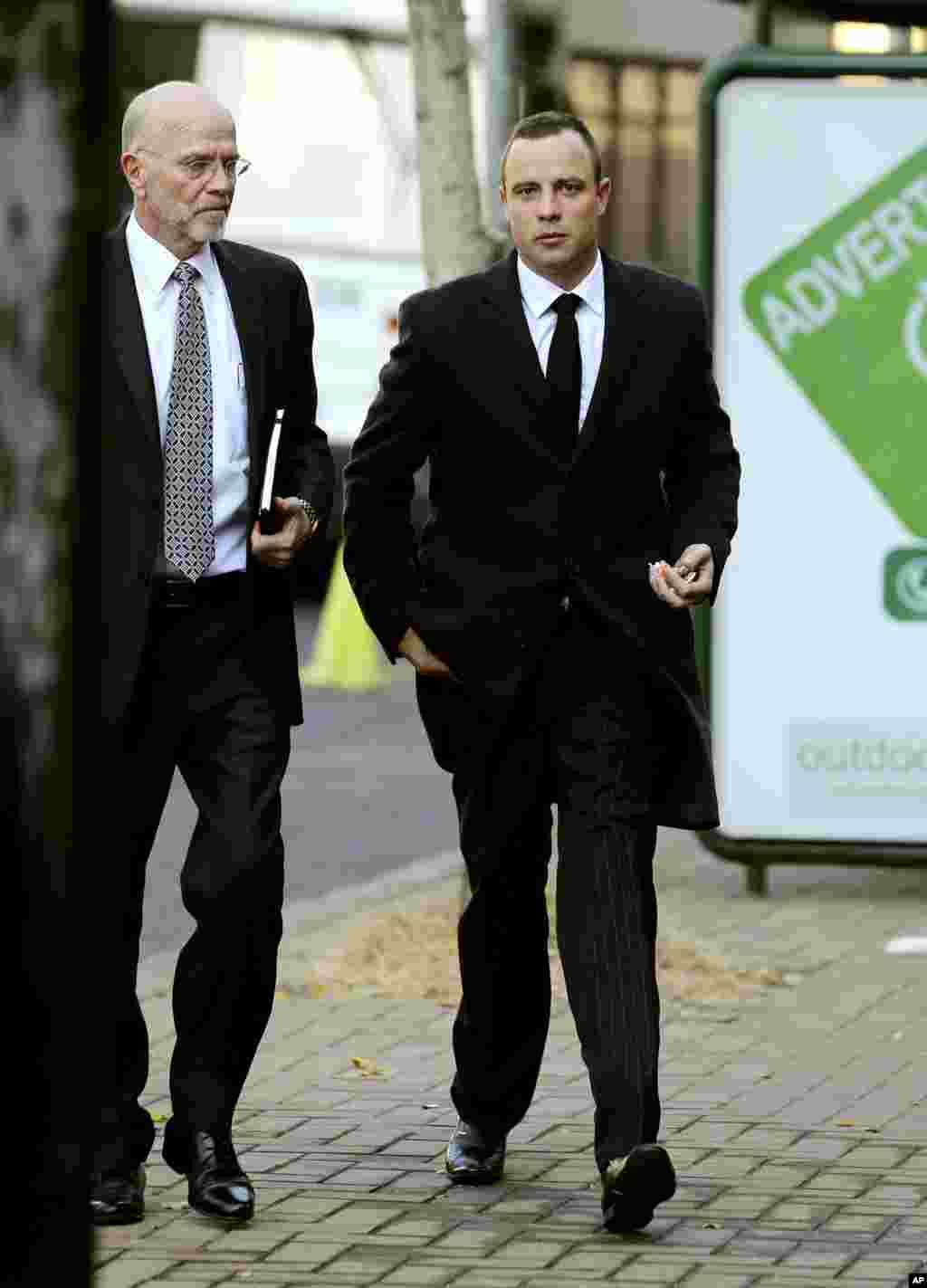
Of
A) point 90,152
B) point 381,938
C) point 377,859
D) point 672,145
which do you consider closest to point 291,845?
point 377,859

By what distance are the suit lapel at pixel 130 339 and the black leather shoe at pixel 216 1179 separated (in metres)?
1.22

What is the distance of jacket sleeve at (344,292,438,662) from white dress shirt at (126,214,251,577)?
0.67 ft

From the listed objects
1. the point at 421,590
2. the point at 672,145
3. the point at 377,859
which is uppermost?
the point at 672,145

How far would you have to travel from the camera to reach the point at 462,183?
8609 mm

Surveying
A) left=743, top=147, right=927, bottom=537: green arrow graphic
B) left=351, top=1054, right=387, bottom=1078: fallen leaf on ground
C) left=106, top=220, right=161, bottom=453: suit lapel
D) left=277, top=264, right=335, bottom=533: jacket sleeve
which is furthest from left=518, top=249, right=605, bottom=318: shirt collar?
left=743, top=147, right=927, bottom=537: green arrow graphic

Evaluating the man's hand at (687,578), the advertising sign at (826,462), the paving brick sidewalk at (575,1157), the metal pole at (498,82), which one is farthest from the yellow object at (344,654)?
the man's hand at (687,578)

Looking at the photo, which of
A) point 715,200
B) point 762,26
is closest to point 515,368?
point 715,200

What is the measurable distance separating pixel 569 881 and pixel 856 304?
407 centimetres

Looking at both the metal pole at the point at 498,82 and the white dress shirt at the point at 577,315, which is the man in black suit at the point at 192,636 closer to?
the white dress shirt at the point at 577,315

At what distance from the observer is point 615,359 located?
18.2 feet

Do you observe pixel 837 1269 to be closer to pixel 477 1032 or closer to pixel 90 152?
pixel 477 1032

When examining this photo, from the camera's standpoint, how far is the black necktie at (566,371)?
554 centimetres

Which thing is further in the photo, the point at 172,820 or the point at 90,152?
the point at 172,820

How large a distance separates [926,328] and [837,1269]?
183 inches
